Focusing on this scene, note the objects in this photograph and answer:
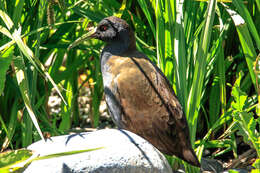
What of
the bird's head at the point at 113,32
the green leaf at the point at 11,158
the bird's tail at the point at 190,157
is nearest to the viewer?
the green leaf at the point at 11,158

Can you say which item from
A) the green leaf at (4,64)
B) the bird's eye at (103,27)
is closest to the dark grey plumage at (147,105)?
the bird's eye at (103,27)

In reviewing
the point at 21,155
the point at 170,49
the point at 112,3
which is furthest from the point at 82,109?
the point at 21,155

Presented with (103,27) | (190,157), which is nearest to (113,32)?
(103,27)

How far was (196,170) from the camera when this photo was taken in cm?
255

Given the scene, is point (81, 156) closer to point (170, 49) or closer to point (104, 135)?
point (104, 135)

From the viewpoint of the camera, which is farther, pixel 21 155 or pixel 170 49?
pixel 170 49

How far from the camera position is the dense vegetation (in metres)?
2.27

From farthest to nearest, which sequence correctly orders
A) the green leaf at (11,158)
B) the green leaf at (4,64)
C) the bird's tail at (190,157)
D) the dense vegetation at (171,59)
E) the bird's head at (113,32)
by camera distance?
1. the bird's head at (113,32)
2. the bird's tail at (190,157)
3. the dense vegetation at (171,59)
4. the green leaf at (4,64)
5. the green leaf at (11,158)

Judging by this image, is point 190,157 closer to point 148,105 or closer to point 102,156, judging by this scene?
point 148,105

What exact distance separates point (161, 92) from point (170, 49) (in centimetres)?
27

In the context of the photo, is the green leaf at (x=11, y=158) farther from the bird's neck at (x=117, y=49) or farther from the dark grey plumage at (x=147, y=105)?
the bird's neck at (x=117, y=49)

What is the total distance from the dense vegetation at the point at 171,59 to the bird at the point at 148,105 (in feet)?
0.30

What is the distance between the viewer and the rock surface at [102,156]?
6.40 ft

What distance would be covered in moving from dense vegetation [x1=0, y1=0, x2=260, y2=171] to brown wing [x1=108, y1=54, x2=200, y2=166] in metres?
0.09
